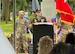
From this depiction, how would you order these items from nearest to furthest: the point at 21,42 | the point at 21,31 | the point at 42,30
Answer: the point at 42,30, the point at 21,31, the point at 21,42

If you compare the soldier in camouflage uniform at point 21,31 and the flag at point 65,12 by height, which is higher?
the flag at point 65,12

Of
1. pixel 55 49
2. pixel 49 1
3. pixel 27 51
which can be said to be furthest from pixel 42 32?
pixel 49 1

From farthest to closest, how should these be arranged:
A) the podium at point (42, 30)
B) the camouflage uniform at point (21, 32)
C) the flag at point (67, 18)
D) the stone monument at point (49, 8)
→ the stone monument at point (49, 8) < the camouflage uniform at point (21, 32) < the flag at point (67, 18) < the podium at point (42, 30)

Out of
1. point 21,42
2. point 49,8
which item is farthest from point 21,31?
point 49,8

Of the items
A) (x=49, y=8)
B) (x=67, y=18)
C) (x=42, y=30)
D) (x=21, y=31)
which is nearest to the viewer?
(x=42, y=30)

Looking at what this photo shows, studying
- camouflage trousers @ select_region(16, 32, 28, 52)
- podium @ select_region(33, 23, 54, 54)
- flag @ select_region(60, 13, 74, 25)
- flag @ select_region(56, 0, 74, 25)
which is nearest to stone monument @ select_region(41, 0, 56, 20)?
camouflage trousers @ select_region(16, 32, 28, 52)

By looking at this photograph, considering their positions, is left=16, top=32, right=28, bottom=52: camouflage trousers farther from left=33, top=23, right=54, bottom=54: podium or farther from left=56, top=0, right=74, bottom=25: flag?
left=33, top=23, right=54, bottom=54: podium

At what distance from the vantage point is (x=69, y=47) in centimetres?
418

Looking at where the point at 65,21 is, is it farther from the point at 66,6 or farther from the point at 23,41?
the point at 23,41

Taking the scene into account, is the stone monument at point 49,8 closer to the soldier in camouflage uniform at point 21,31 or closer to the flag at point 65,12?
the soldier in camouflage uniform at point 21,31

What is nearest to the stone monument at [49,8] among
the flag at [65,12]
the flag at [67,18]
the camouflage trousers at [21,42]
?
the camouflage trousers at [21,42]

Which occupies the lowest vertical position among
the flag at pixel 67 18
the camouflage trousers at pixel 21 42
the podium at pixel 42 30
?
the camouflage trousers at pixel 21 42

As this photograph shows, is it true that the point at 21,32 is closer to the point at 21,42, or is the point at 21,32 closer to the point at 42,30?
the point at 21,42

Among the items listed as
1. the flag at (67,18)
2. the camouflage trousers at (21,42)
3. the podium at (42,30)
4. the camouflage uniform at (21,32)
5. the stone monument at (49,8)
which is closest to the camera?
the podium at (42,30)
